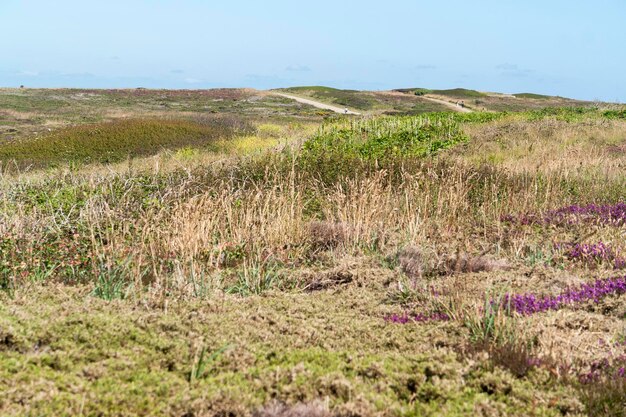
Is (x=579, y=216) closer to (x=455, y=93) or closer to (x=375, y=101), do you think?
(x=375, y=101)

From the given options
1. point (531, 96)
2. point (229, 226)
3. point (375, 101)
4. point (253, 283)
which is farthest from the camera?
point (531, 96)

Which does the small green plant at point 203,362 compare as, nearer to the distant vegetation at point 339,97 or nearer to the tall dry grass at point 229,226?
the tall dry grass at point 229,226

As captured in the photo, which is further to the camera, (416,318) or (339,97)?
(339,97)

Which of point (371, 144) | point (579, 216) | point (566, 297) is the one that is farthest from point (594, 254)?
point (371, 144)

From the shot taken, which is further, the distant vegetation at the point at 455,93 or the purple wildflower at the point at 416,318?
the distant vegetation at the point at 455,93

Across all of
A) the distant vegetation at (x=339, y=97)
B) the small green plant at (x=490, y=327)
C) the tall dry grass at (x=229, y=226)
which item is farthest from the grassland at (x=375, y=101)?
the small green plant at (x=490, y=327)

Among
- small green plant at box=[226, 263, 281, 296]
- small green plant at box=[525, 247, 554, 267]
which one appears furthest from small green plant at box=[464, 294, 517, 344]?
small green plant at box=[525, 247, 554, 267]

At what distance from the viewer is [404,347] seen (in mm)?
4016

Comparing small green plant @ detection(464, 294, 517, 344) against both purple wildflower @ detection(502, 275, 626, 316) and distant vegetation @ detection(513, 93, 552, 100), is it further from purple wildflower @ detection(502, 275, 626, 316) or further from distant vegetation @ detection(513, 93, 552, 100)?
distant vegetation @ detection(513, 93, 552, 100)

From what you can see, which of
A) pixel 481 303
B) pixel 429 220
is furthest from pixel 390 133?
pixel 481 303

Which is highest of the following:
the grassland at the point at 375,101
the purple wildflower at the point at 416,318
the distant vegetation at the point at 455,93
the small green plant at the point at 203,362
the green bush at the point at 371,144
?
the distant vegetation at the point at 455,93

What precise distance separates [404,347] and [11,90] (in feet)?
262

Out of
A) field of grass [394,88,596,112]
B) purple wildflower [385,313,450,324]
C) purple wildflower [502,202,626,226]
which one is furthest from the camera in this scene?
A: field of grass [394,88,596,112]

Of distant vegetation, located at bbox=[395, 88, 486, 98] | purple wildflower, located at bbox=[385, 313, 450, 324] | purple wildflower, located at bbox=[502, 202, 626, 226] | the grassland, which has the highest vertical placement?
distant vegetation, located at bbox=[395, 88, 486, 98]
